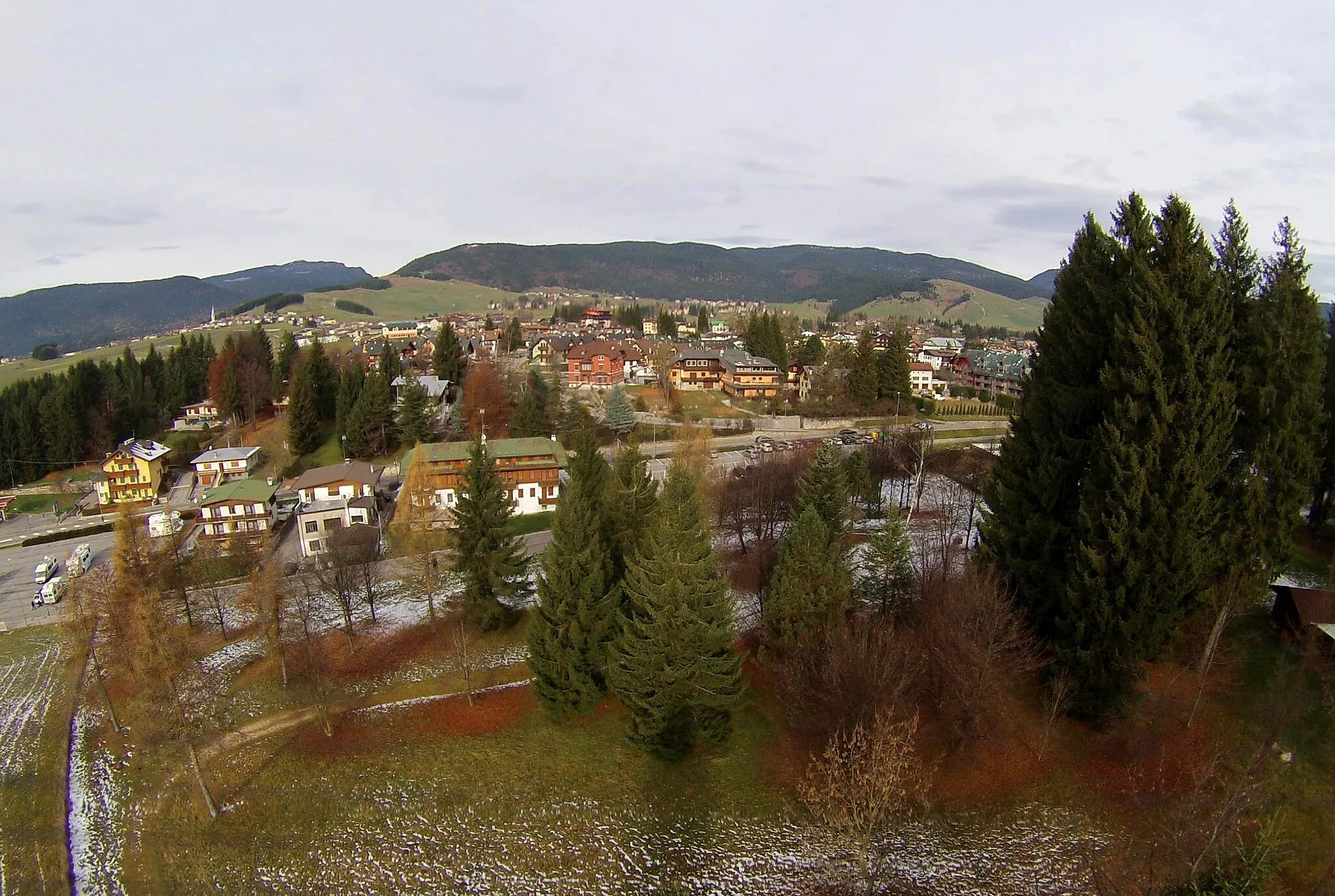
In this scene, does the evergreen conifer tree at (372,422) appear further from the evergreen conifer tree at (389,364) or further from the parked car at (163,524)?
the parked car at (163,524)

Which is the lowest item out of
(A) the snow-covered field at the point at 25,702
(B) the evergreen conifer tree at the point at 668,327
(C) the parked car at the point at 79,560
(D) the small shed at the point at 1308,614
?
(A) the snow-covered field at the point at 25,702

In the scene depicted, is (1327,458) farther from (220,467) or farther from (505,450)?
(220,467)

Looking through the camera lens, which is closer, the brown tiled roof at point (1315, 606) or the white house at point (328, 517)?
the brown tiled roof at point (1315, 606)

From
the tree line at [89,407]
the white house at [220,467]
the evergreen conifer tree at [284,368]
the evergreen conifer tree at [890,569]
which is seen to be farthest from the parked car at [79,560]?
the evergreen conifer tree at [890,569]

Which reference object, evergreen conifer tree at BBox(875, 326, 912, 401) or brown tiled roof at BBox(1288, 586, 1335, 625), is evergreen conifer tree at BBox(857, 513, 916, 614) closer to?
brown tiled roof at BBox(1288, 586, 1335, 625)

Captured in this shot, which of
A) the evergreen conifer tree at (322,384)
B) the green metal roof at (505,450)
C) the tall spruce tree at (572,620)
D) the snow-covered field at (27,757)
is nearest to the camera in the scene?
the snow-covered field at (27,757)
